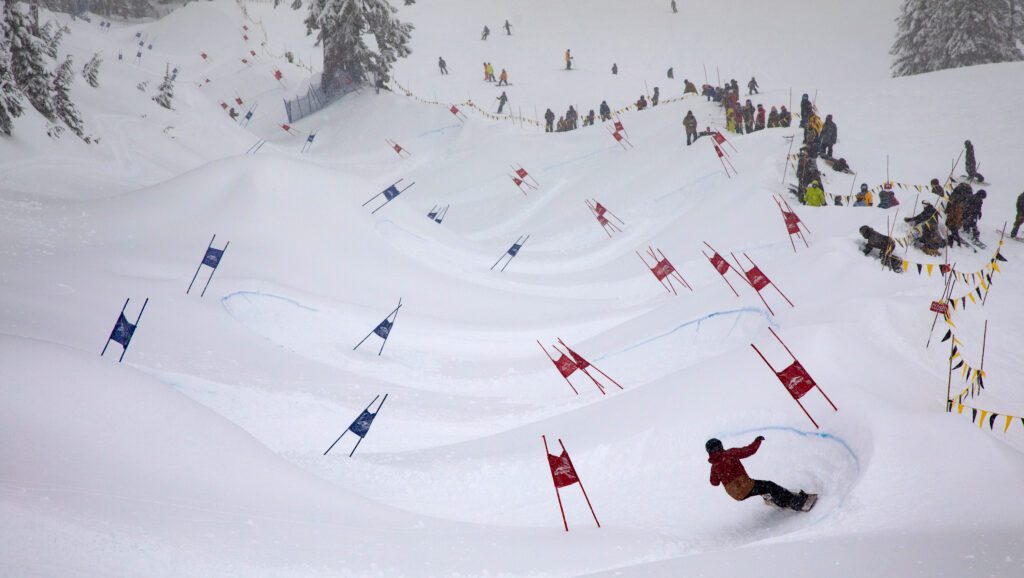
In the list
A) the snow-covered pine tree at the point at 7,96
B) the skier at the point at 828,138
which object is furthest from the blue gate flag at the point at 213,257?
the skier at the point at 828,138

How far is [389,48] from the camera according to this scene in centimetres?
3600

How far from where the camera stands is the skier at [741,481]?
6.03m

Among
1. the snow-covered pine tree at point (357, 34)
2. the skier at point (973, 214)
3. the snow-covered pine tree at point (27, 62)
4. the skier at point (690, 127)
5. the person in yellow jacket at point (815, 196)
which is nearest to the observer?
the skier at point (973, 214)

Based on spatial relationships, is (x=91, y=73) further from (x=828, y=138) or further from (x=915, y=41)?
(x=915, y=41)

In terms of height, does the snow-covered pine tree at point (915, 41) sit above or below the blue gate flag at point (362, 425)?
above

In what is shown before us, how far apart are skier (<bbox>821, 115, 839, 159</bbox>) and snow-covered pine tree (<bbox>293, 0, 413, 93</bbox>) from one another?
76.1 feet

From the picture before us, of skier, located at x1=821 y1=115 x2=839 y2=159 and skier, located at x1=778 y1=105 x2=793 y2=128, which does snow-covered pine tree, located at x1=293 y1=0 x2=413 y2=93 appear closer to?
skier, located at x1=778 y1=105 x2=793 y2=128

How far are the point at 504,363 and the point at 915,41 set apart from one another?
31150mm

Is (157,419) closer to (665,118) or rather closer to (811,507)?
(811,507)

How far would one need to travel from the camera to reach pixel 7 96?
56.0ft

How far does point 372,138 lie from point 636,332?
25100 millimetres

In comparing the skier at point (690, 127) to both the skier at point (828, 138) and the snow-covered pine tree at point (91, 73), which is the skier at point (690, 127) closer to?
the skier at point (828, 138)

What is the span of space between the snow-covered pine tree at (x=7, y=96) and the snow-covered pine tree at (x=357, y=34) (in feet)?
62.2

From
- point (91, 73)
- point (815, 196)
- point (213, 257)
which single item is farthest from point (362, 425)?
point (91, 73)
